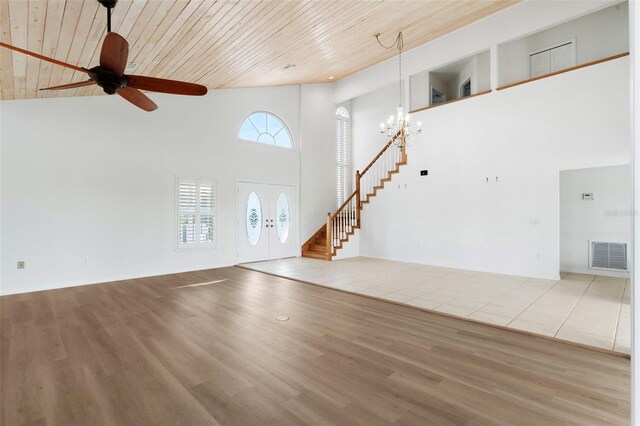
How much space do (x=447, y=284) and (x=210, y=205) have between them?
17.2 feet

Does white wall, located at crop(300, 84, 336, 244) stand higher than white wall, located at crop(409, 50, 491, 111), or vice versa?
white wall, located at crop(409, 50, 491, 111)

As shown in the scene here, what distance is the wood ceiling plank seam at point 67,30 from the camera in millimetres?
2757

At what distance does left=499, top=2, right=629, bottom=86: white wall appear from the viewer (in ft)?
18.9

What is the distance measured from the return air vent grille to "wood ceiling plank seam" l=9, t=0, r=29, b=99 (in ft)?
29.9

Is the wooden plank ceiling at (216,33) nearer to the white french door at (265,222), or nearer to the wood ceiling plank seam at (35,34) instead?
the wood ceiling plank seam at (35,34)

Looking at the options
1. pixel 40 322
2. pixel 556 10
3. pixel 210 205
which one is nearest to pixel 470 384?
pixel 40 322

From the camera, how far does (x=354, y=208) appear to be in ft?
30.6

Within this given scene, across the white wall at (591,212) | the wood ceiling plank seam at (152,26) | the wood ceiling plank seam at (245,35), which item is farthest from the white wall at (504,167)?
the wood ceiling plank seam at (152,26)

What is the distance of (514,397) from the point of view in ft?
6.95

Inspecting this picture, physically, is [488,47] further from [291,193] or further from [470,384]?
[470,384]

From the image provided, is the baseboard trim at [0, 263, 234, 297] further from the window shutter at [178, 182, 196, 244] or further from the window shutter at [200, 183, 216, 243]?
the window shutter at [200, 183, 216, 243]

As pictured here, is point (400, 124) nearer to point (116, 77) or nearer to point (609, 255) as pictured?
point (609, 255)

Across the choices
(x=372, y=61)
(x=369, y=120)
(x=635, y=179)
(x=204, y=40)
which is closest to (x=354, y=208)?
(x=369, y=120)

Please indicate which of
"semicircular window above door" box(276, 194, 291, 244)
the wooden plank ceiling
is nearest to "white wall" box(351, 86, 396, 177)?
the wooden plank ceiling
